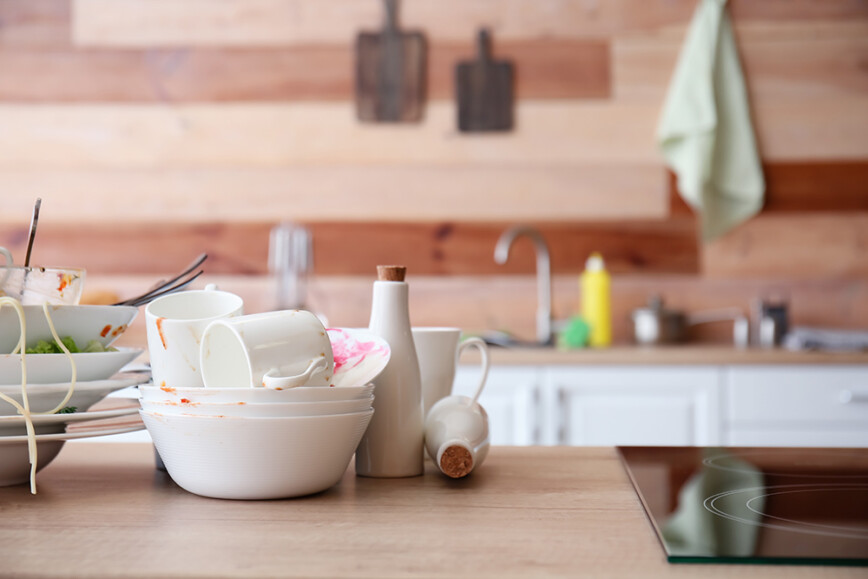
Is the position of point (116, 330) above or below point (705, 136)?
below

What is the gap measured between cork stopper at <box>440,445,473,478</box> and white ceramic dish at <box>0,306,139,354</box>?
1.13ft

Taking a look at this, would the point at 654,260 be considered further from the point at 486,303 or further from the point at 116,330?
the point at 116,330

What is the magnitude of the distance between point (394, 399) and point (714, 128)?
2.22 m

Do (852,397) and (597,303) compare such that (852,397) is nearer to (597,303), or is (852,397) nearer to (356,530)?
(597,303)

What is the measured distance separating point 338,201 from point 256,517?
7.50ft

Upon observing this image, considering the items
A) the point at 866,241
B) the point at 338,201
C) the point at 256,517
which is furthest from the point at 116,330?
the point at 866,241

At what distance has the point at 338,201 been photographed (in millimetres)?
2924

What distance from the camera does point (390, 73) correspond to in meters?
2.92

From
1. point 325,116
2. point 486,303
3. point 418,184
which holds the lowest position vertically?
point 486,303

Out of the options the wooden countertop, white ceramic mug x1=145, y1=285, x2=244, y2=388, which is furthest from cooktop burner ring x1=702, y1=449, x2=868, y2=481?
white ceramic mug x1=145, y1=285, x2=244, y2=388

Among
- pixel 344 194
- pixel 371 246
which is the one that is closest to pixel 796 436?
pixel 371 246

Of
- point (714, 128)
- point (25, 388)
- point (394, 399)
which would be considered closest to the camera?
point (25, 388)

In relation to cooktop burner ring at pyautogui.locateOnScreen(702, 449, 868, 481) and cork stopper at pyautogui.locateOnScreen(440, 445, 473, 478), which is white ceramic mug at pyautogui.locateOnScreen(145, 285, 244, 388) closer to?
cork stopper at pyautogui.locateOnScreen(440, 445, 473, 478)

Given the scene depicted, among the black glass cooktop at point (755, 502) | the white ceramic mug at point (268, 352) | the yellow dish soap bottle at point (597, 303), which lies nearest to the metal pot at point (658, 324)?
the yellow dish soap bottle at point (597, 303)
